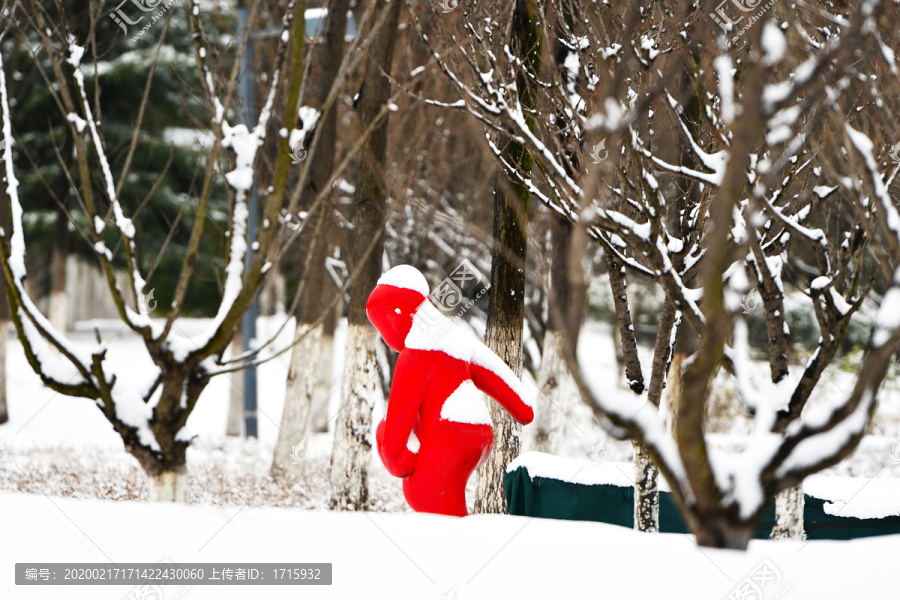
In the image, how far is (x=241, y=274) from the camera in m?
4.05

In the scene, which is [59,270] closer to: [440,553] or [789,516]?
[789,516]

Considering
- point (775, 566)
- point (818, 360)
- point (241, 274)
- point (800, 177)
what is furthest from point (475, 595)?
point (800, 177)

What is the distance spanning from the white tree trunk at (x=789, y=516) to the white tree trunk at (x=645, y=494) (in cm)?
69

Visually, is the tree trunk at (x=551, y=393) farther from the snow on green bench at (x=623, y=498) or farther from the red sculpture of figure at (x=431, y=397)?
the red sculpture of figure at (x=431, y=397)

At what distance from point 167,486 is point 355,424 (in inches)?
121

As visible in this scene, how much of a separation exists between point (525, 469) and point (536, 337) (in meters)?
5.99

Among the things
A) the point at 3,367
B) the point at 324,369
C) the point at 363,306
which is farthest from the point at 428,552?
the point at 3,367

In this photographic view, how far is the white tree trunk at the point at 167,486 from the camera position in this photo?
13.0ft

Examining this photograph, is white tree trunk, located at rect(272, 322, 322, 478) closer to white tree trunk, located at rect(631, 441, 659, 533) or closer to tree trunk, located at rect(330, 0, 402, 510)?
tree trunk, located at rect(330, 0, 402, 510)

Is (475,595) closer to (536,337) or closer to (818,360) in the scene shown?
(818,360)

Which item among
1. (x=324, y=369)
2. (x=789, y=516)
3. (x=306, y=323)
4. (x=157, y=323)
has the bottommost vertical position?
→ (x=789, y=516)

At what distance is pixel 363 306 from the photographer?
6.85 metres

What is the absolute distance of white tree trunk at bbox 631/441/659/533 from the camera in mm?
4637

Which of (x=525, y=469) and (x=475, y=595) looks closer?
(x=475, y=595)
